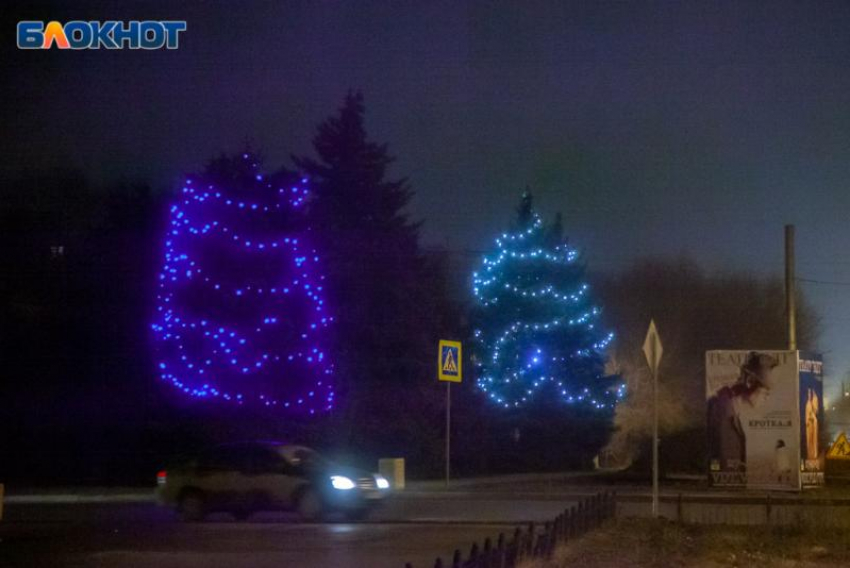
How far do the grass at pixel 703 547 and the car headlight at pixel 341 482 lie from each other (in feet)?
20.6

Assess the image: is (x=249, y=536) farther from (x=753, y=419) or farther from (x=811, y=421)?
(x=811, y=421)

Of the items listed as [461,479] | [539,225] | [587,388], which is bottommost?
[461,479]

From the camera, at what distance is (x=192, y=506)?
24.1 m

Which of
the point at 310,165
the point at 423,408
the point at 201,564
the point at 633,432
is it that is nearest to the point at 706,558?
the point at 201,564

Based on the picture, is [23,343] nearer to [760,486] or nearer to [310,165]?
[310,165]

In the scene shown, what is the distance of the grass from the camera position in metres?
15.1

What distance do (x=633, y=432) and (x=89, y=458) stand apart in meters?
32.7

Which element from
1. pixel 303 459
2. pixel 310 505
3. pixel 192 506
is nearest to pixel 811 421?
pixel 303 459

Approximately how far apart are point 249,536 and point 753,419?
15545mm

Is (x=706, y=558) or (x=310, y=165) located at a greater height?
(x=310, y=165)

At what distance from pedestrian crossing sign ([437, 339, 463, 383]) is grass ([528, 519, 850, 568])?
15.7m

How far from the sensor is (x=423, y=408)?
44.8 meters

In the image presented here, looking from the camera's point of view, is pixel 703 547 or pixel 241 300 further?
pixel 241 300

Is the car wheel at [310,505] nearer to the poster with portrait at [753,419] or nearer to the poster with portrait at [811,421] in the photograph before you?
the poster with portrait at [753,419]
